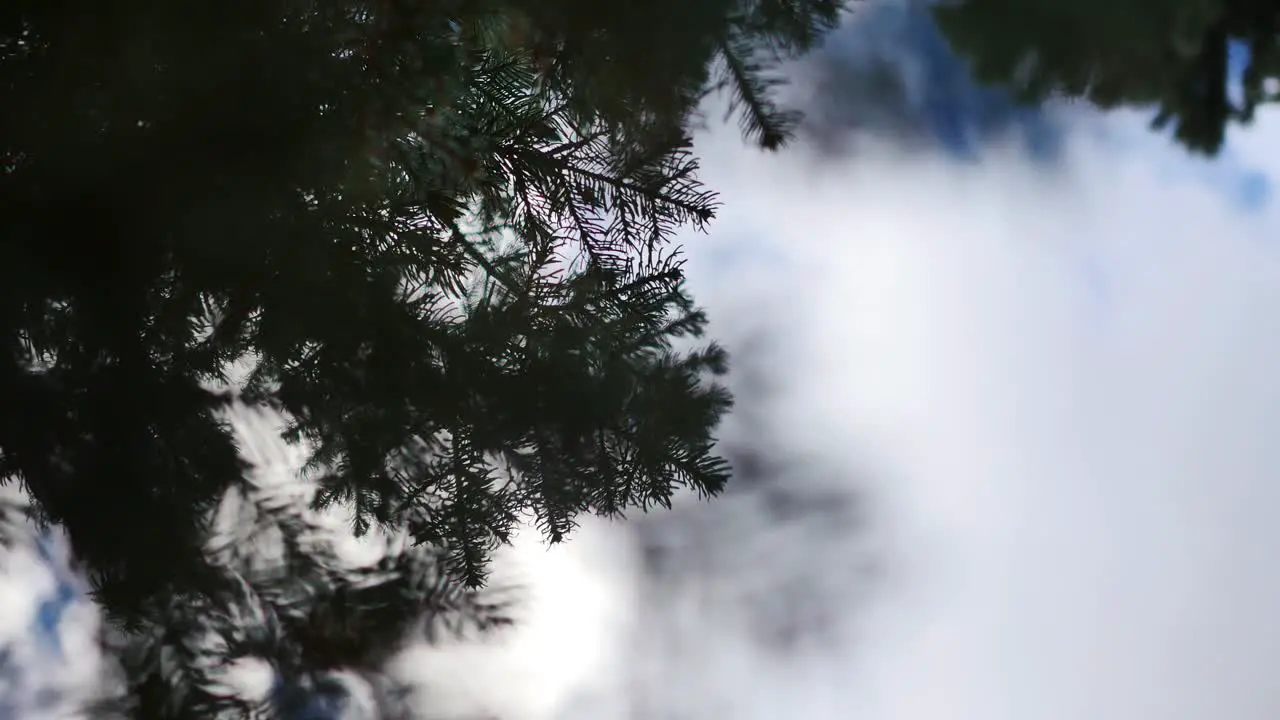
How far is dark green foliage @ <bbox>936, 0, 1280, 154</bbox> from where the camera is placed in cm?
58

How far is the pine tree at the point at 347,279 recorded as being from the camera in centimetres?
90

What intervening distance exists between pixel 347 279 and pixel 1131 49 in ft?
3.10

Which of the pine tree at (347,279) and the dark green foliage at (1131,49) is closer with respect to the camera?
the dark green foliage at (1131,49)

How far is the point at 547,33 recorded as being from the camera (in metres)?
0.94

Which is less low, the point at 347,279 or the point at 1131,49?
the point at 347,279

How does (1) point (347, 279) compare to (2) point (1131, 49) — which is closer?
(2) point (1131, 49)

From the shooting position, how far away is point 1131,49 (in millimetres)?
600

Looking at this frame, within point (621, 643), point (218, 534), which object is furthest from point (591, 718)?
point (218, 534)

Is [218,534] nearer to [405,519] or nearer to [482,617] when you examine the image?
[405,519]

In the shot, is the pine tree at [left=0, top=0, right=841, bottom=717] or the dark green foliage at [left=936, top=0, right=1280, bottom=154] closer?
the dark green foliage at [left=936, top=0, right=1280, bottom=154]

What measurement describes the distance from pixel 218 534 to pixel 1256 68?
4.92 feet

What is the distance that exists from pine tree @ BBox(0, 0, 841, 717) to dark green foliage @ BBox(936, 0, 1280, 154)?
0.29 meters

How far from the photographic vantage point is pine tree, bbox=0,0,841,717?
2.96 feet

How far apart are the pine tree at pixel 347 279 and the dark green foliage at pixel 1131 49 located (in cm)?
29
